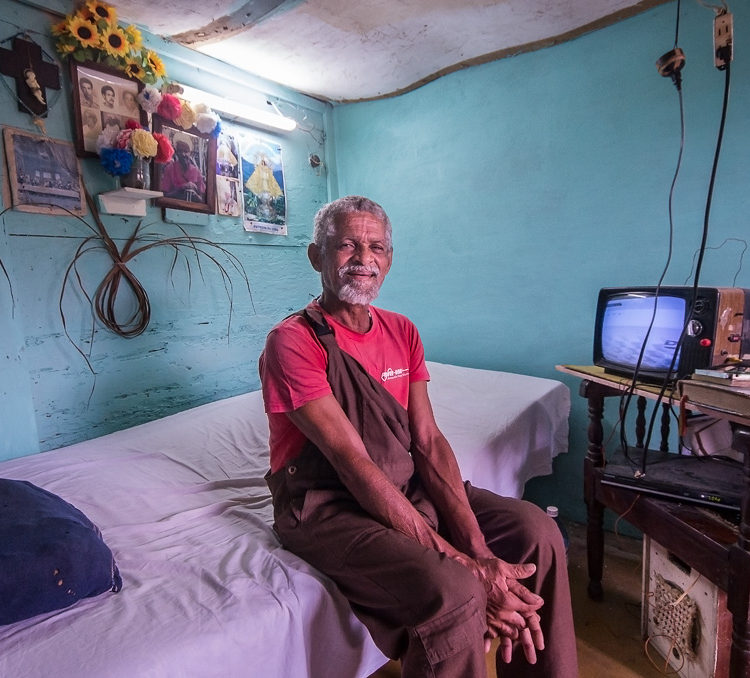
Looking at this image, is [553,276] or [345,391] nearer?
[345,391]

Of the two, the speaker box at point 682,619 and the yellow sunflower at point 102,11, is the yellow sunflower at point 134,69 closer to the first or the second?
the yellow sunflower at point 102,11

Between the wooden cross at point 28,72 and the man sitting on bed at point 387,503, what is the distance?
57.0 inches

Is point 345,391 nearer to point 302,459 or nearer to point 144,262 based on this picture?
point 302,459

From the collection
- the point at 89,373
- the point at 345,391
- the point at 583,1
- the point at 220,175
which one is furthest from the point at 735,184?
the point at 89,373

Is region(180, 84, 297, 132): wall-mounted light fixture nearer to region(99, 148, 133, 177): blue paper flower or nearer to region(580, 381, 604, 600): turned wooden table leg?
region(99, 148, 133, 177): blue paper flower

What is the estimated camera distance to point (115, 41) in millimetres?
2102

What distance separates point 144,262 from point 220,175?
73 cm

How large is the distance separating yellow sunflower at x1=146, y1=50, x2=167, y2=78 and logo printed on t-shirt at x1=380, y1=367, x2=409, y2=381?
2.01 m

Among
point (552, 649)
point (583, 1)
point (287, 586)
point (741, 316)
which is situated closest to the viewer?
point (287, 586)

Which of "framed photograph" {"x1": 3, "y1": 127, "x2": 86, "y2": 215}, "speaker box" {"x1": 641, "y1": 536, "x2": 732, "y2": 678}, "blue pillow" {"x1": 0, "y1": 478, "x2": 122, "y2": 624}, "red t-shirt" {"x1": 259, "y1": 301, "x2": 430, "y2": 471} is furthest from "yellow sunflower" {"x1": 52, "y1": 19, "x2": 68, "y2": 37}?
"speaker box" {"x1": 641, "y1": 536, "x2": 732, "y2": 678}

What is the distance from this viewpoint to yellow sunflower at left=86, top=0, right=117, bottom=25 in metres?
2.02

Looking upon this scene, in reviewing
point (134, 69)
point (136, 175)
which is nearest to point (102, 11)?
point (134, 69)

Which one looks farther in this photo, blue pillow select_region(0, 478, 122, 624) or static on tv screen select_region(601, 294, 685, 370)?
static on tv screen select_region(601, 294, 685, 370)

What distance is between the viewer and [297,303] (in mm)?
3244
